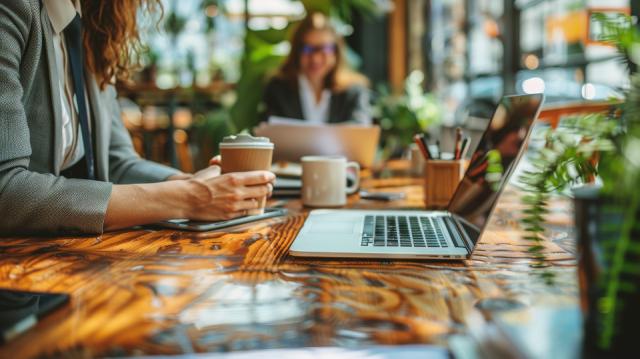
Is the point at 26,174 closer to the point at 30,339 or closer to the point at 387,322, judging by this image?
the point at 30,339

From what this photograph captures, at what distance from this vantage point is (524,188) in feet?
1.67

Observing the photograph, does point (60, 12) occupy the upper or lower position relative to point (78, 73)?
upper

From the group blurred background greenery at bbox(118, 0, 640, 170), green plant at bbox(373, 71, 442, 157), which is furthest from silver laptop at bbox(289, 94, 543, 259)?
green plant at bbox(373, 71, 442, 157)

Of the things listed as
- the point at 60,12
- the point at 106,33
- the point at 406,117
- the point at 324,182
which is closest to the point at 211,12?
the point at 406,117

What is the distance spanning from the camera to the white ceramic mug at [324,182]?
129 centimetres

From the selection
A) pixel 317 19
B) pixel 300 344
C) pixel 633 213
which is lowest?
pixel 300 344

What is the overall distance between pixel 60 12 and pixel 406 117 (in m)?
2.58

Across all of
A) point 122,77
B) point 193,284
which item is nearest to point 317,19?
point 122,77

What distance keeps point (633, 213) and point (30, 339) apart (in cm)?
47

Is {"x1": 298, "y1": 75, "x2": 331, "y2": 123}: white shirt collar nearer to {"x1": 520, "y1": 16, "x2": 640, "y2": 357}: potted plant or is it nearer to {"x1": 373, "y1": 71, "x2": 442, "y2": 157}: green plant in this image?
{"x1": 373, "y1": 71, "x2": 442, "y2": 157}: green plant

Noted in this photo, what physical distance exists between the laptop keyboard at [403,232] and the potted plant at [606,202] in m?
0.32

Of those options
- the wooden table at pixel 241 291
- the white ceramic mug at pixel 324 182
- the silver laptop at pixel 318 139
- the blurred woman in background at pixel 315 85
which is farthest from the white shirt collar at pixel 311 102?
the wooden table at pixel 241 291

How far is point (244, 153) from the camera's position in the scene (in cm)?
105

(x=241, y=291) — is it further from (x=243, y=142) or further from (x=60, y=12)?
(x=60, y=12)
